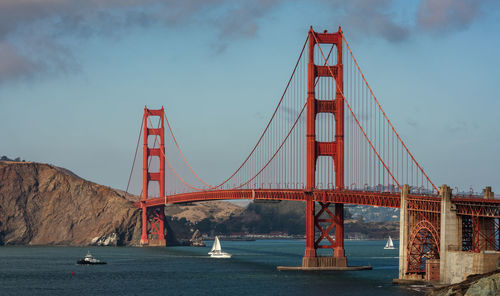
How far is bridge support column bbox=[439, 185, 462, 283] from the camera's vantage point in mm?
72875

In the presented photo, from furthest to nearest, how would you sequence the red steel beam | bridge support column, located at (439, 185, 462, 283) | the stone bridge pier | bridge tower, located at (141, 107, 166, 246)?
bridge tower, located at (141, 107, 166, 246), the red steel beam, bridge support column, located at (439, 185, 462, 283), the stone bridge pier

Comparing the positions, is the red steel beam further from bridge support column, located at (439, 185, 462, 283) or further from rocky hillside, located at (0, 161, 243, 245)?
rocky hillside, located at (0, 161, 243, 245)

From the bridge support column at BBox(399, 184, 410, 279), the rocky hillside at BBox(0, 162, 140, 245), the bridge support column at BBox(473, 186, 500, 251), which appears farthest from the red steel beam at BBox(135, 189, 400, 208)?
the rocky hillside at BBox(0, 162, 140, 245)

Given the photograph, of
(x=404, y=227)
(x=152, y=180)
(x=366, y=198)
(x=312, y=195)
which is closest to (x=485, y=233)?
(x=404, y=227)

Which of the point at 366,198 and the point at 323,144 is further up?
the point at 323,144

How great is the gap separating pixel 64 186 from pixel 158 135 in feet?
85.9

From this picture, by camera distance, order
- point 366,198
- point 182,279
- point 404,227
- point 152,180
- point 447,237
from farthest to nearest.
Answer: point 152,180 < point 182,279 < point 366,198 < point 404,227 < point 447,237

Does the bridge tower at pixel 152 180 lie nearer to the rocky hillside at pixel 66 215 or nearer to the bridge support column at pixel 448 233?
the rocky hillside at pixel 66 215

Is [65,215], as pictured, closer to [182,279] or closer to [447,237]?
[182,279]

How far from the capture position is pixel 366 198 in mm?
89000

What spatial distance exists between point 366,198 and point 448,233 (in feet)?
54.4

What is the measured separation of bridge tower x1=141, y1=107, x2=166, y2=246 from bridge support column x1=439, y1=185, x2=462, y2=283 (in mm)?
111050

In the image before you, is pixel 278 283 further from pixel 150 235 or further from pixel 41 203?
pixel 41 203

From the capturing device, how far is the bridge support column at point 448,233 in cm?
7288
